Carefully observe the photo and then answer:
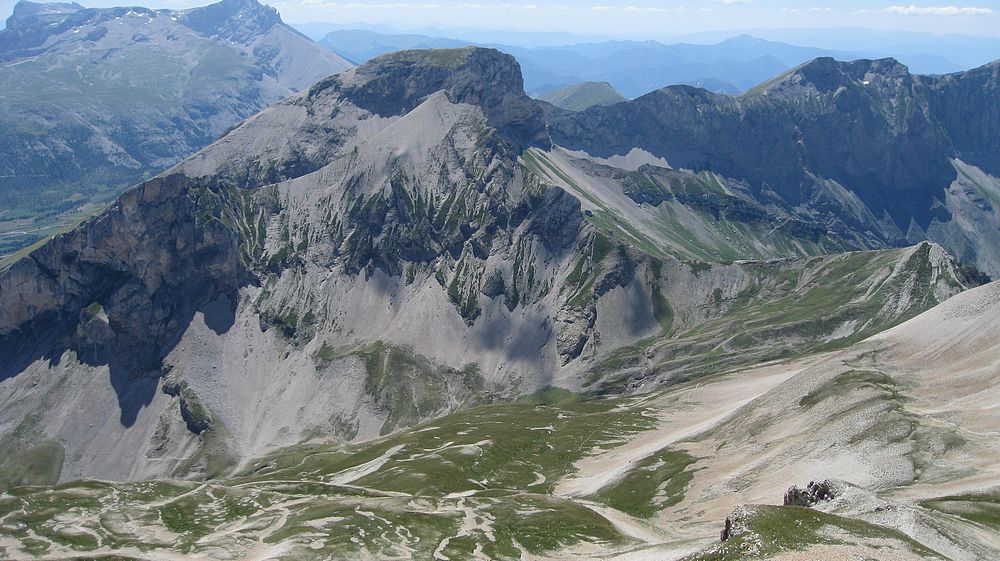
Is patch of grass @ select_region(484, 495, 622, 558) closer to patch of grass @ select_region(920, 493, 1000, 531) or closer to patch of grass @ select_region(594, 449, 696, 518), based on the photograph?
patch of grass @ select_region(594, 449, 696, 518)

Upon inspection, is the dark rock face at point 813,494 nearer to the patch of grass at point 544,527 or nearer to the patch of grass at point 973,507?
the patch of grass at point 973,507

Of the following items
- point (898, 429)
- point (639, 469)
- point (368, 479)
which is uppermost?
point (898, 429)

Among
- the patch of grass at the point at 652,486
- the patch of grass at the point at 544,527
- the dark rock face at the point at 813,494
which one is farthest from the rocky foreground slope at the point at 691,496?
the patch of grass at the point at 652,486

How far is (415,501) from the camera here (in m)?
137

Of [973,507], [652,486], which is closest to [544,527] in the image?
[652,486]

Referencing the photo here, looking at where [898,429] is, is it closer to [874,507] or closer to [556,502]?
[874,507]

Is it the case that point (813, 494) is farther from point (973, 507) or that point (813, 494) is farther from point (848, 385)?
point (848, 385)

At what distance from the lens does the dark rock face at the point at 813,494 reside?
302 ft

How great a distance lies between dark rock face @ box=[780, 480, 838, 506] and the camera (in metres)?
92.0

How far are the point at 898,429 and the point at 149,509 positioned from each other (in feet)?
488

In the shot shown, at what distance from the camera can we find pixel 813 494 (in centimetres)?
9388

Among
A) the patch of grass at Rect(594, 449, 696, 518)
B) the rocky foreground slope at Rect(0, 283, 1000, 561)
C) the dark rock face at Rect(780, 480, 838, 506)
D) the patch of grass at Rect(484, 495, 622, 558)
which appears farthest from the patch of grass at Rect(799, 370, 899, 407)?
the dark rock face at Rect(780, 480, 838, 506)

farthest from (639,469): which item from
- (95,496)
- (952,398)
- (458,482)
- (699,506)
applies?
(95,496)

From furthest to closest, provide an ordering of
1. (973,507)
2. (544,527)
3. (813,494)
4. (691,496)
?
1. (691,496)
2. (544,527)
3. (973,507)
4. (813,494)
